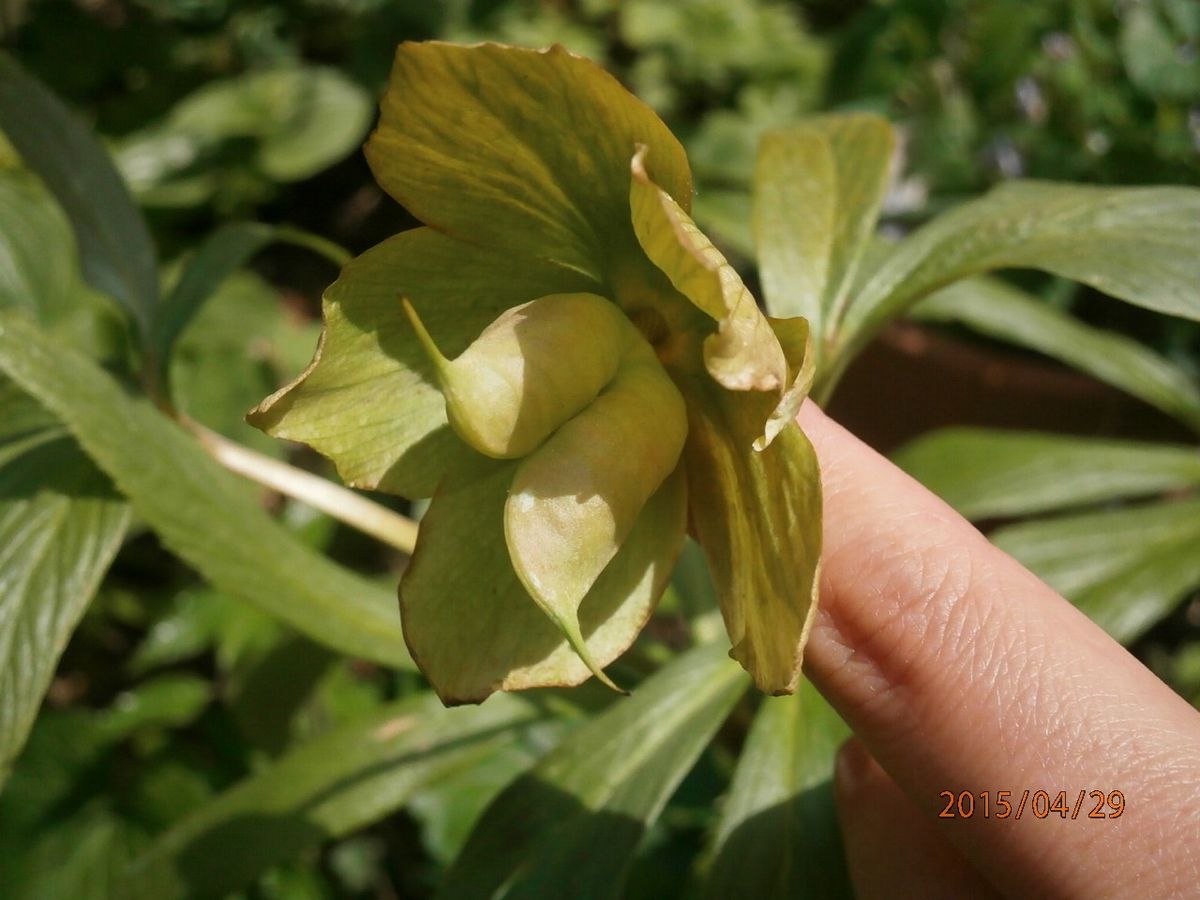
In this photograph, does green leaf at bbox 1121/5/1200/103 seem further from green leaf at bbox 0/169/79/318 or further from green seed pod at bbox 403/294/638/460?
green leaf at bbox 0/169/79/318

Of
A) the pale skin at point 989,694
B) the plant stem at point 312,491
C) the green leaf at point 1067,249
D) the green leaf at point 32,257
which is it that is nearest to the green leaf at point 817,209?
the green leaf at point 1067,249

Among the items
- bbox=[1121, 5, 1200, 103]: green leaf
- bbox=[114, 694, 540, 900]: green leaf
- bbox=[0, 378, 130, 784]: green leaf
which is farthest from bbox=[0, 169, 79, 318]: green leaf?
bbox=[1121, 5, 1200, 103]: green leaf

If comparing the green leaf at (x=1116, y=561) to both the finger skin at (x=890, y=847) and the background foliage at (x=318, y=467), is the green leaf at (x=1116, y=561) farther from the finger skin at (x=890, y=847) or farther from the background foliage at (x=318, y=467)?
the finger skin at (x=890, y=847)

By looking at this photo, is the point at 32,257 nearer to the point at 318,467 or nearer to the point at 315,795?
the point at 315,795

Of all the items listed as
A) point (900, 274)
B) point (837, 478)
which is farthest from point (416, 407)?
point (900, 274)

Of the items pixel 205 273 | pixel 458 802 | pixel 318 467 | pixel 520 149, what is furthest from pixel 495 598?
pixel 318 467

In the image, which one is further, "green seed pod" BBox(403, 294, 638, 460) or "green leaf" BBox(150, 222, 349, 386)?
"green leaf" BBox(150, 222, 349, 386)
